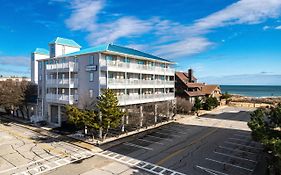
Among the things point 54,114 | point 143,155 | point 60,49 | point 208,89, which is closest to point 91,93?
point 54,114

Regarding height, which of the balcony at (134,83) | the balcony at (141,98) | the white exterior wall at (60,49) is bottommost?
the balcony at (141,98)

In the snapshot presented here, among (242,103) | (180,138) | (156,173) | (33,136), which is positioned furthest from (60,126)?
(242,103)

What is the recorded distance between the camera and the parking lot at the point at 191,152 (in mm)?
20078

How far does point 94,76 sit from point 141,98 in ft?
28.3

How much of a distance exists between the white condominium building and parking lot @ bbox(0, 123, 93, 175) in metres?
7.48

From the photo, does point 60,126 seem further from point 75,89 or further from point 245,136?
point 245,136

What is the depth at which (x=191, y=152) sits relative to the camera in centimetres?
2427

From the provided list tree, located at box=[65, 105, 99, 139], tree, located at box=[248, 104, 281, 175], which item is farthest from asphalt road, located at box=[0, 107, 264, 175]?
tree, located at box=[248, 104, 281, 175]

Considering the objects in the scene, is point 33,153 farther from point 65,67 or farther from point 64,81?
point 65,67

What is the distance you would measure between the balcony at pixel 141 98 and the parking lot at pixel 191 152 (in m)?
5.44

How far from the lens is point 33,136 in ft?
101

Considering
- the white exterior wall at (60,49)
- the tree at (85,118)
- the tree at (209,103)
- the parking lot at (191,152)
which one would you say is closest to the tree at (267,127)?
the parking lot at (191,152)

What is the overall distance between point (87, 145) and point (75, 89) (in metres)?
11.4

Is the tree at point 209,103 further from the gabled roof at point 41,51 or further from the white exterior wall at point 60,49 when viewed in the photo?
the gabled roof at point 41,51
